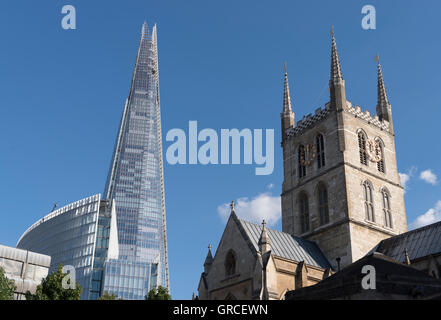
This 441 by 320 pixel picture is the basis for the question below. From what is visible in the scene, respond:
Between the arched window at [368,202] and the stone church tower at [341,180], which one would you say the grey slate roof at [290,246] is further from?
the arched window at [368,202]

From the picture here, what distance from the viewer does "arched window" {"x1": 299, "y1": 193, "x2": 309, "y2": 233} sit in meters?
48.9

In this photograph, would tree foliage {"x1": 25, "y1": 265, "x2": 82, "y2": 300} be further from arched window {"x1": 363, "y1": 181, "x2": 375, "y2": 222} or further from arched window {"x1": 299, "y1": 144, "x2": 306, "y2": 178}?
arched window {"x1": 363, "y1": 181, "x2": 375, "y2": 222}

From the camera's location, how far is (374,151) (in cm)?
5028

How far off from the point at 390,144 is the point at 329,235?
43.3ft

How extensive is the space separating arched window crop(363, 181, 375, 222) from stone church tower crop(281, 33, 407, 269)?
0.04 meters

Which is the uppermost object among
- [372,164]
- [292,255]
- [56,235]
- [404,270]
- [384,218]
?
[56,235]

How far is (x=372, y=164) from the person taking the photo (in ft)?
162

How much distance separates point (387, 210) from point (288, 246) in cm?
1190

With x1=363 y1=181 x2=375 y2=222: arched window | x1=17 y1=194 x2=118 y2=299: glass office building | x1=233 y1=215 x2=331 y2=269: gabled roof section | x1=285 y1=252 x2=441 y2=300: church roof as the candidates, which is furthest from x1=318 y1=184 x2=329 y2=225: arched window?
x1=17 y1=194 x2=118 y2=299: glass office building

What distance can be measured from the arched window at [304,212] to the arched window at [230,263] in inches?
427

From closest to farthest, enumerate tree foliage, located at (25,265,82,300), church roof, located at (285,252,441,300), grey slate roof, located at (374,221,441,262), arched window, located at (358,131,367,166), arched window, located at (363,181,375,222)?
church roof, located at (285,252,441,300)
tree foliage, located at (25,265,82,300)
grey slate roof, located at (374,221,441,262)
arched window, located at (363,181,375,222)
arched window, located at (358,131,367,166)

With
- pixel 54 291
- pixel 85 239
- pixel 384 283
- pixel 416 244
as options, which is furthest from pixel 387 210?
pixel 85 239
